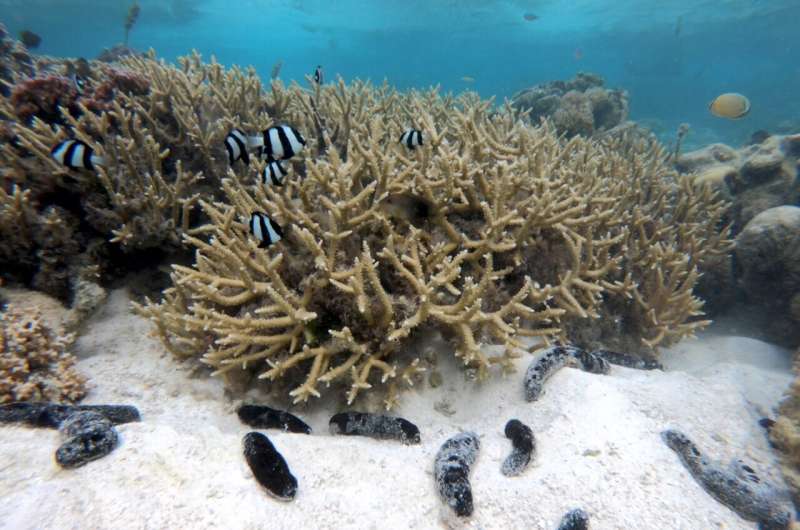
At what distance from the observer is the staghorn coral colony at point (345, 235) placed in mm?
3121

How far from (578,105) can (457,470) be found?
11436 millimetres

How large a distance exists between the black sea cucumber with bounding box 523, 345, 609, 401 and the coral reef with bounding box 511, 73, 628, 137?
22.9ft

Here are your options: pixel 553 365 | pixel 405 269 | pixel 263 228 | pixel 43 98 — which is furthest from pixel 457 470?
pixel 43 98

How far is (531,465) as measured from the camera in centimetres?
265

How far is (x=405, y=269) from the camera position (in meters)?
3.04

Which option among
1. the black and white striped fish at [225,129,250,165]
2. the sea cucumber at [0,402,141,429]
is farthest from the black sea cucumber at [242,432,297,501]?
the black and white striped fish at [225,129,250,165]

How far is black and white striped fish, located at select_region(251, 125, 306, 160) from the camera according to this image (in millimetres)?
3102

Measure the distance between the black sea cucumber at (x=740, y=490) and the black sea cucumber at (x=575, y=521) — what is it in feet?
3.14

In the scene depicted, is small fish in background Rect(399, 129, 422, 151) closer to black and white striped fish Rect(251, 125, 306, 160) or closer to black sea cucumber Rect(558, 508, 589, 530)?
black and white striped fish Rect(251, 125, 306, 160)

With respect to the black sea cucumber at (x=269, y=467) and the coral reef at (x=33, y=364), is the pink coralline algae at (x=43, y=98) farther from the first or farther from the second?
the black sea cucumber at (x=269, y=467)

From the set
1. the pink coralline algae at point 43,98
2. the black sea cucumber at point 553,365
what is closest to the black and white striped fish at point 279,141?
the black sea cucumber at point 553,365

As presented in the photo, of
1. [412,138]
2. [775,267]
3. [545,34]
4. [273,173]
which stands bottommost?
[775,267]

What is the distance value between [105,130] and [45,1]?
5712cm

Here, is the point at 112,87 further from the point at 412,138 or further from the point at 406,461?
the point at 406,461
